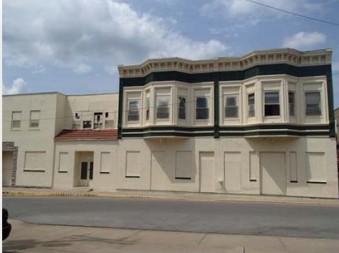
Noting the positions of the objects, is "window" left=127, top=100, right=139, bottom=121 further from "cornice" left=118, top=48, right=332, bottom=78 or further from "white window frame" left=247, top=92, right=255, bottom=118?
"white window frame" left=247, top=92, right=255, bottom=118

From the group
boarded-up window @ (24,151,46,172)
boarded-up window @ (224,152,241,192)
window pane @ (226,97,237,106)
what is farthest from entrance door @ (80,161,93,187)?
window pane @ (226,97,237,106)

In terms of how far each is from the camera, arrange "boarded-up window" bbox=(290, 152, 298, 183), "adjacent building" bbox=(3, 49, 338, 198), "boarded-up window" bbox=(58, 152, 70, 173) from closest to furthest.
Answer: "boarded-up window" bbox=(290, 152, 298, 183), "adjacent building" bbox=(3, 49, 338, 198), "boarded-up window" bbox=(58, 152, 70, 173)

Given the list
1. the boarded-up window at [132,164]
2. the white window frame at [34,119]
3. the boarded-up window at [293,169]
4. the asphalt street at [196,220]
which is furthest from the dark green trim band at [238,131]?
the asphalt street at [196,220]

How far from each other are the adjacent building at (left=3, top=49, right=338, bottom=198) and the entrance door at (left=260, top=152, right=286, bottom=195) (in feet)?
0.21

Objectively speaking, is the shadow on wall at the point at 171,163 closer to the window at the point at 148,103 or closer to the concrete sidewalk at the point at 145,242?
the window at the point at 148,103

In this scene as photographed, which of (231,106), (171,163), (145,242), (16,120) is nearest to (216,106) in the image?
(231,106)

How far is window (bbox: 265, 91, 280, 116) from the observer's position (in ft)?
83.4

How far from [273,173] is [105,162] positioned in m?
12.2

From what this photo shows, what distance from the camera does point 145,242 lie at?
31.7 ft

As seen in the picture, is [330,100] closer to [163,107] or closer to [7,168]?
[163,107]

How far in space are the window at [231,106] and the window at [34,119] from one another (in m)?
15.3

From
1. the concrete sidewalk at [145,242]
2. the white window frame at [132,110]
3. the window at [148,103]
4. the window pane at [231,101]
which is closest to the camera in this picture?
the concrete sidewalk at [145,242]

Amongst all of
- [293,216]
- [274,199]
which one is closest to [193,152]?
[274,199]

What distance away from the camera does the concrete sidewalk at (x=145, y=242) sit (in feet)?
29.0
